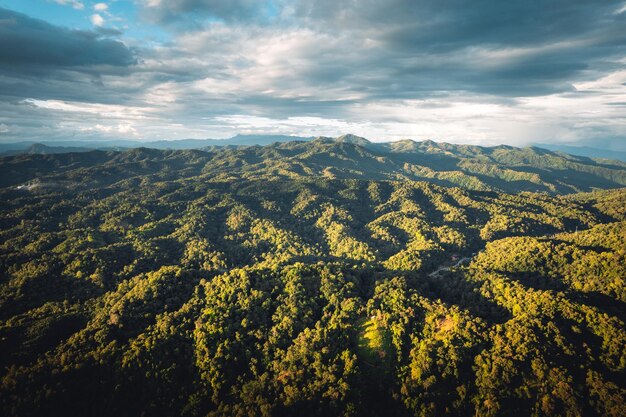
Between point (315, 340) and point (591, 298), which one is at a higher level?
point (591, 298)

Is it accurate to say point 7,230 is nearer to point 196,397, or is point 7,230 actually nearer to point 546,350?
point 196,397

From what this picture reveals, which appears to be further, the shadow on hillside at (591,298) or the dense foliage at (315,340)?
the shadow on hillside at (591,298)

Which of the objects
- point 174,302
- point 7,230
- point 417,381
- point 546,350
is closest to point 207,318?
point 174,302

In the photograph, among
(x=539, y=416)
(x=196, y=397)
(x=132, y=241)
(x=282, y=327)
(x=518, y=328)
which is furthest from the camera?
(x=132, y=241)

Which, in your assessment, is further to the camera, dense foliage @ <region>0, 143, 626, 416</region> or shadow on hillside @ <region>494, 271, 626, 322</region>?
shadow on hillside @ <region>494, 271, 626, 322</region>

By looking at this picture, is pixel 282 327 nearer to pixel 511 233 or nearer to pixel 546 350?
pixel 546 350

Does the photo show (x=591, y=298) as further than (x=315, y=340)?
Yes

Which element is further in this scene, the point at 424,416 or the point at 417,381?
the point at 417,381

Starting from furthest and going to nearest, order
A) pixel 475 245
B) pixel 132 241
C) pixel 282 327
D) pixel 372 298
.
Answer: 1. pixel 475 245
2. pixel 132 241
3. pixel 372 298
4. pixel 282 327

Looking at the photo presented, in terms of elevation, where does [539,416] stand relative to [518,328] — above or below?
below
